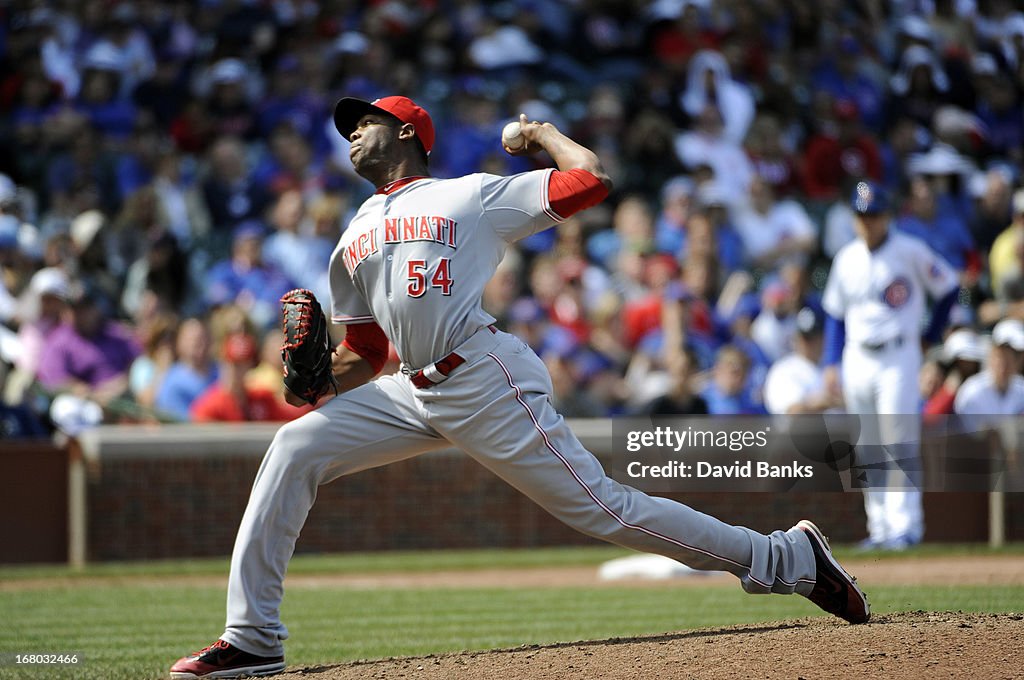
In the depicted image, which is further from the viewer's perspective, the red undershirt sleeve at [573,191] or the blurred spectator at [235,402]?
the blurred spectator at [235,402]

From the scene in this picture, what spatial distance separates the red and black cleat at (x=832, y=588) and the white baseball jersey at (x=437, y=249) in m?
1.48

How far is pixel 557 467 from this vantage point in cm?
484

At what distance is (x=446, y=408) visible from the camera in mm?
4859

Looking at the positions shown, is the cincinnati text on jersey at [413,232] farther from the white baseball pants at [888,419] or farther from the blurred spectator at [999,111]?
the blurred spectator at [999,111]

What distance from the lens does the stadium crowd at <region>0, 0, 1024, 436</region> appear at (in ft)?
35.7

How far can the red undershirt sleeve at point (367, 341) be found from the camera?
16.9ft

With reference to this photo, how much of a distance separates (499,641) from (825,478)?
184 inches

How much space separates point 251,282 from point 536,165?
311 cm

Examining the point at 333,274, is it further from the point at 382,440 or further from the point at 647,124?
the point at 647,124

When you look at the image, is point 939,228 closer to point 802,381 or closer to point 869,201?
point 802,381

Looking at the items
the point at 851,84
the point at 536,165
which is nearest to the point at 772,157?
the point at 851,84

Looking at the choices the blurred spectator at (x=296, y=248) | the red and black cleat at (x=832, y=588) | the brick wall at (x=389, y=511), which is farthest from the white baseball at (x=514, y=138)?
the blurred spectator at (x=296, y=248)

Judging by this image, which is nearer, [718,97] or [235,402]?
[235,402]

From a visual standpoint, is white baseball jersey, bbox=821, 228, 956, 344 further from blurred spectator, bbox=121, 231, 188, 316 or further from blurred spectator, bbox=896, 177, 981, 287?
blurred spectator, bbox=121, 231, 188, 316
